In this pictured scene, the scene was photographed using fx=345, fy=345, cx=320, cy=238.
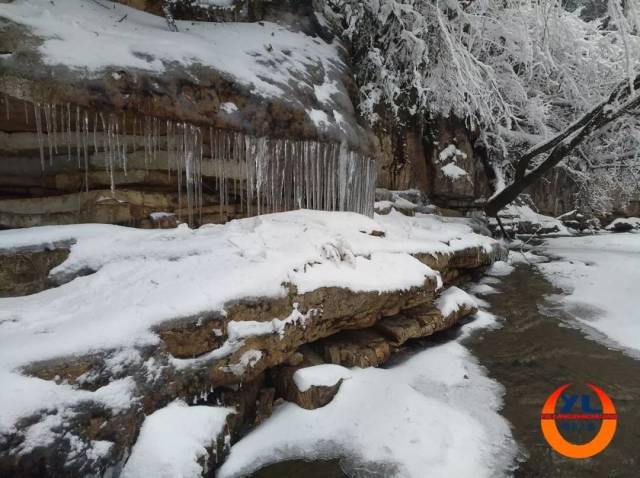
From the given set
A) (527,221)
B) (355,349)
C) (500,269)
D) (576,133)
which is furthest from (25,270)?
(527,221)

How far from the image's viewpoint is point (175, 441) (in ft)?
7.28

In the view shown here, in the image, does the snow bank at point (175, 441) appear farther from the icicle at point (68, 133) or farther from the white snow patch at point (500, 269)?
the white snow patch at point (500, 269)

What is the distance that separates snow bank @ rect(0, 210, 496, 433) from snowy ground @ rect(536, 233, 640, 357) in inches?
112

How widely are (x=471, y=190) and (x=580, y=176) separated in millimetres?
4171

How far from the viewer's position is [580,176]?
36.0 feet

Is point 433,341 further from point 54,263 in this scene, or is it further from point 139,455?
point 54,263

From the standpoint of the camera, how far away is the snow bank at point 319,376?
10.1ft

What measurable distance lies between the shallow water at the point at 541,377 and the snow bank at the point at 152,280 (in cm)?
104

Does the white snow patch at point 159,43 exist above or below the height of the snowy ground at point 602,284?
above

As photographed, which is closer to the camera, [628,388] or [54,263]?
[54,263]

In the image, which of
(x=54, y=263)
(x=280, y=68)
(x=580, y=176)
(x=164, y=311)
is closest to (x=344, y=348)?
(x=164, y=311)

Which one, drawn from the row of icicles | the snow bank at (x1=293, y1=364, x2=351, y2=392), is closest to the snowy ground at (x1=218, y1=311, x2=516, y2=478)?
the snow bank at (x1=293, y1=364, x2=351, y2=392)

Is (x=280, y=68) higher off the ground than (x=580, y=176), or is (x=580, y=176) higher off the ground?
(x=280, y=68)

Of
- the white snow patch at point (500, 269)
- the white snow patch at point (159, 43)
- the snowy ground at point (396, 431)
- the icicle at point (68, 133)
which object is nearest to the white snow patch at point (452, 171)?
the white snow patch at point (500, 269)
